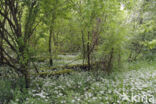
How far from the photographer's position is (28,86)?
4.01 meters

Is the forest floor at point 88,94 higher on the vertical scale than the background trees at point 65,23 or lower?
lower

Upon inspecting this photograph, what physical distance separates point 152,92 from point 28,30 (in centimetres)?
488

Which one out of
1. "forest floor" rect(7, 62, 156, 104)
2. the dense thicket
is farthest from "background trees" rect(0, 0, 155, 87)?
"forest floor" rect(7, 62, 156, 104)

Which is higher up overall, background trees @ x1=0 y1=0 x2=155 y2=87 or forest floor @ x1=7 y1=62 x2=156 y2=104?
background trees @ x1=0 y1=0 x2=155 y2=87

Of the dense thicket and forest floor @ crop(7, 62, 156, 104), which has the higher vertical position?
the dense thicket

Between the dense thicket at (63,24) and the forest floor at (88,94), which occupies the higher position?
the dense thicket at (63,24)

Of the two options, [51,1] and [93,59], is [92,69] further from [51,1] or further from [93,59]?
[51,1]

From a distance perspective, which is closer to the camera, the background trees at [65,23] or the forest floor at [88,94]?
the forest floor at [88,94]

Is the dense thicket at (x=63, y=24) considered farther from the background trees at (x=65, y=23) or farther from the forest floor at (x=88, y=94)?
the forest floor at (x=88, y=94)

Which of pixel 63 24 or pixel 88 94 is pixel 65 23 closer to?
pixel 63 24

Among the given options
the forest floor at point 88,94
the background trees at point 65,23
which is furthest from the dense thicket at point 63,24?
the forest floor at point 88,94

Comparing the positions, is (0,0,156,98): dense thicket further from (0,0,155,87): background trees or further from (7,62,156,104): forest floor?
(7,62,156,104): forest floor

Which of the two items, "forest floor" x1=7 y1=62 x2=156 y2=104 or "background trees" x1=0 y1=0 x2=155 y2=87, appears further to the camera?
"background trees" x1=0 y1=0 x2=155 y2=87

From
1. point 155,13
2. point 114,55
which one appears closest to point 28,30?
point 114,55
